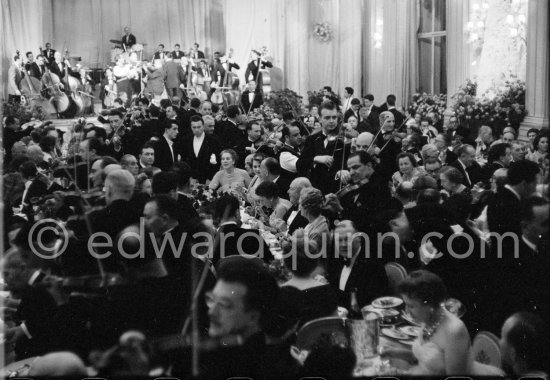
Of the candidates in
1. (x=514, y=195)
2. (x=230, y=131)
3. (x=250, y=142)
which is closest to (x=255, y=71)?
(x=230, y=131)

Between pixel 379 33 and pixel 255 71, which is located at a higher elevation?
pixel 379 33

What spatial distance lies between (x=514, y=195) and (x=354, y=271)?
916 millimetres

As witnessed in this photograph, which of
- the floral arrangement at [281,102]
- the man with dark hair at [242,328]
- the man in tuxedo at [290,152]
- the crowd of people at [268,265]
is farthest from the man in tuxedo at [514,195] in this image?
the floral arrangement at [281,102]

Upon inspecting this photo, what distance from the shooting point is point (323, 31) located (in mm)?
17562

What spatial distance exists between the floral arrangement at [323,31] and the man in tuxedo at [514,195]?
13958 millimetres

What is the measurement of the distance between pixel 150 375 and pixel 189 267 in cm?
129

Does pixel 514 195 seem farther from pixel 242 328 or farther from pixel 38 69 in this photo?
pixel 38 69

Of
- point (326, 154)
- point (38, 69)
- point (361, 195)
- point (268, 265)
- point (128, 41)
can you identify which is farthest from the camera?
point (128, 41)

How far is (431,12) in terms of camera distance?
14.7 m

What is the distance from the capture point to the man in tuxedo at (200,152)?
25.0 ft

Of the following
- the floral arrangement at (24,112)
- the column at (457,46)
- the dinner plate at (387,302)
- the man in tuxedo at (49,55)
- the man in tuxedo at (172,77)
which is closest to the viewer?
the dinner plate at (387,302)

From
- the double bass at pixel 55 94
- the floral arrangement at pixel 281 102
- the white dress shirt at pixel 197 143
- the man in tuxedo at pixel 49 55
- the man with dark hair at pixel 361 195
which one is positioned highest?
the man in tuxedo at pixel 49 55

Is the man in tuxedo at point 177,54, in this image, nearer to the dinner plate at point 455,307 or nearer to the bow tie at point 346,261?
the bow tie at point 346,261

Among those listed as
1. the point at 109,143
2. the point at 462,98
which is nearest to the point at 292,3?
the point at 462,98
